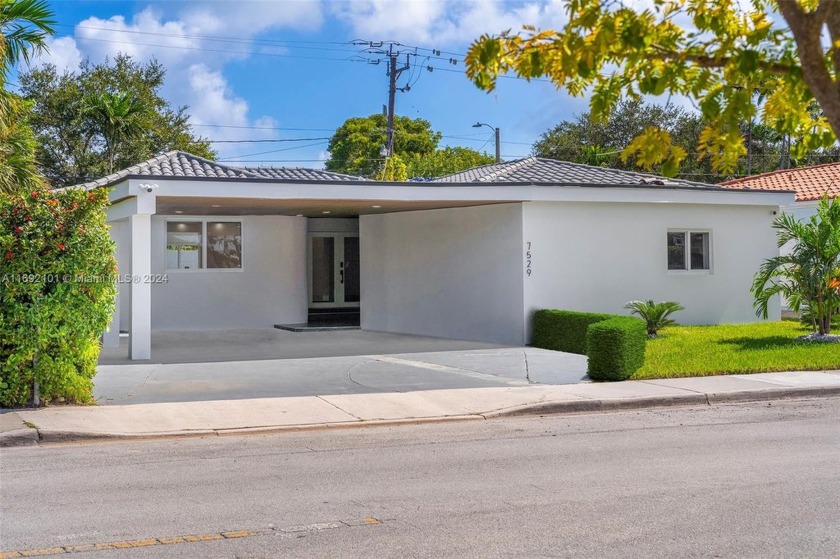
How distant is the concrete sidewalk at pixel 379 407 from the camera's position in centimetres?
1058

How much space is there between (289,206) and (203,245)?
13.8 ft

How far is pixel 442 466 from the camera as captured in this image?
345 inches

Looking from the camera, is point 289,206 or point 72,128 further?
point 72,128

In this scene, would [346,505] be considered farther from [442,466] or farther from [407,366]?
[407,366]

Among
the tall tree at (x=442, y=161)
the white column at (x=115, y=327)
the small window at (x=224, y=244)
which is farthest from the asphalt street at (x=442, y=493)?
the tall tree at (x=442, y=161)

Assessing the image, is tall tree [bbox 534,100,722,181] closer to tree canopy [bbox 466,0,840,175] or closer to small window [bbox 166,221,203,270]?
small window [bbox 166,221,203,270]

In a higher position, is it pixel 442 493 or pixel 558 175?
pixel 558 175

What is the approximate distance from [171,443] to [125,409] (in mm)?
1872

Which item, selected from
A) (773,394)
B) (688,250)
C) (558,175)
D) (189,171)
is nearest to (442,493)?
(773,394)

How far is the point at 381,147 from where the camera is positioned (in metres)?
61.0

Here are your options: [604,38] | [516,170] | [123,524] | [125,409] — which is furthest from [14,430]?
[516,170]

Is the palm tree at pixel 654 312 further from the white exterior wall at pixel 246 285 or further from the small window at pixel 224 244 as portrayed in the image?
the small window at pixel 224 244

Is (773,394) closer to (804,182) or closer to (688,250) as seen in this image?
(688,250)

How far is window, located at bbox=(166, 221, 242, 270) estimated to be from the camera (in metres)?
23.9
